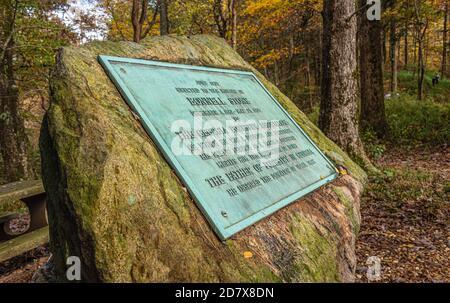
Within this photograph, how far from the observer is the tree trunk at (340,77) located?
5805 mm

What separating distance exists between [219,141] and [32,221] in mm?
3688

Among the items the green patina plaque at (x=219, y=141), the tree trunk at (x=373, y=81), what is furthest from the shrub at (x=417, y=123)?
the green patina plaque at (x=219, y=141)

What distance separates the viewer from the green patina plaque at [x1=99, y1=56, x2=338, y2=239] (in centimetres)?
235

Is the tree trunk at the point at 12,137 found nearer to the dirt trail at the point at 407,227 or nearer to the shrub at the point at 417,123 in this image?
the dirt trail at the point at 407,227

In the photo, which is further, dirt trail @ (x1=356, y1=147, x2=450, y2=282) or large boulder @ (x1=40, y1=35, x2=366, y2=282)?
dirt trail @ (x1=356, y1=147, x2=450, y2=282)

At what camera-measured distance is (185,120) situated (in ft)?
8.63


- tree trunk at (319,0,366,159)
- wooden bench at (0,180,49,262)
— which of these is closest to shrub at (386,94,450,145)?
tree trunk at (319,0,366,159)

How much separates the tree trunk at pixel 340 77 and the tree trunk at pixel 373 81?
4.59 meters

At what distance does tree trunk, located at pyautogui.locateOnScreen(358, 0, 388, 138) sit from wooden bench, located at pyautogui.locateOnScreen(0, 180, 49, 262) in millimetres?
8289

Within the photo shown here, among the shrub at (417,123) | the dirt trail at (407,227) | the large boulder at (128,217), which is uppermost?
the large boulder at (128,217)

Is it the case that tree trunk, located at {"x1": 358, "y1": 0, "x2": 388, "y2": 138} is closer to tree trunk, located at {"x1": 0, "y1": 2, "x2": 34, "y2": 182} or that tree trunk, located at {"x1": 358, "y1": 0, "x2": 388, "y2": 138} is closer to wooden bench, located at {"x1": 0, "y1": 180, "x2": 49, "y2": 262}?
wooden bench, located at {"x1": 0, "y1": 180, "x2": 49, "y2": 262}

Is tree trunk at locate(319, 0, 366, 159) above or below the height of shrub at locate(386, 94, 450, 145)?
above

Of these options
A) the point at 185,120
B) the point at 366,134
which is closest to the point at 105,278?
the point at 185,120

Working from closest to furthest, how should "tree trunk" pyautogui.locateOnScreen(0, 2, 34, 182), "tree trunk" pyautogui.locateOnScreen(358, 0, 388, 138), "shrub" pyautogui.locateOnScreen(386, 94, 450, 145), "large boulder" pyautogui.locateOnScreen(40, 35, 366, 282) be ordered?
"large boulder" pyautogui.locateOnScreen(40, 35, 366, 282)
"tree trunk" pyautogui.locateOnScreen(0, 2, 34, 182)
"shrub" pyautogui.locateOnScreen(386, 94, 450, 145)
"tree trunk" pyautogui.locateOnScreen(358, 0, 388, 138)
